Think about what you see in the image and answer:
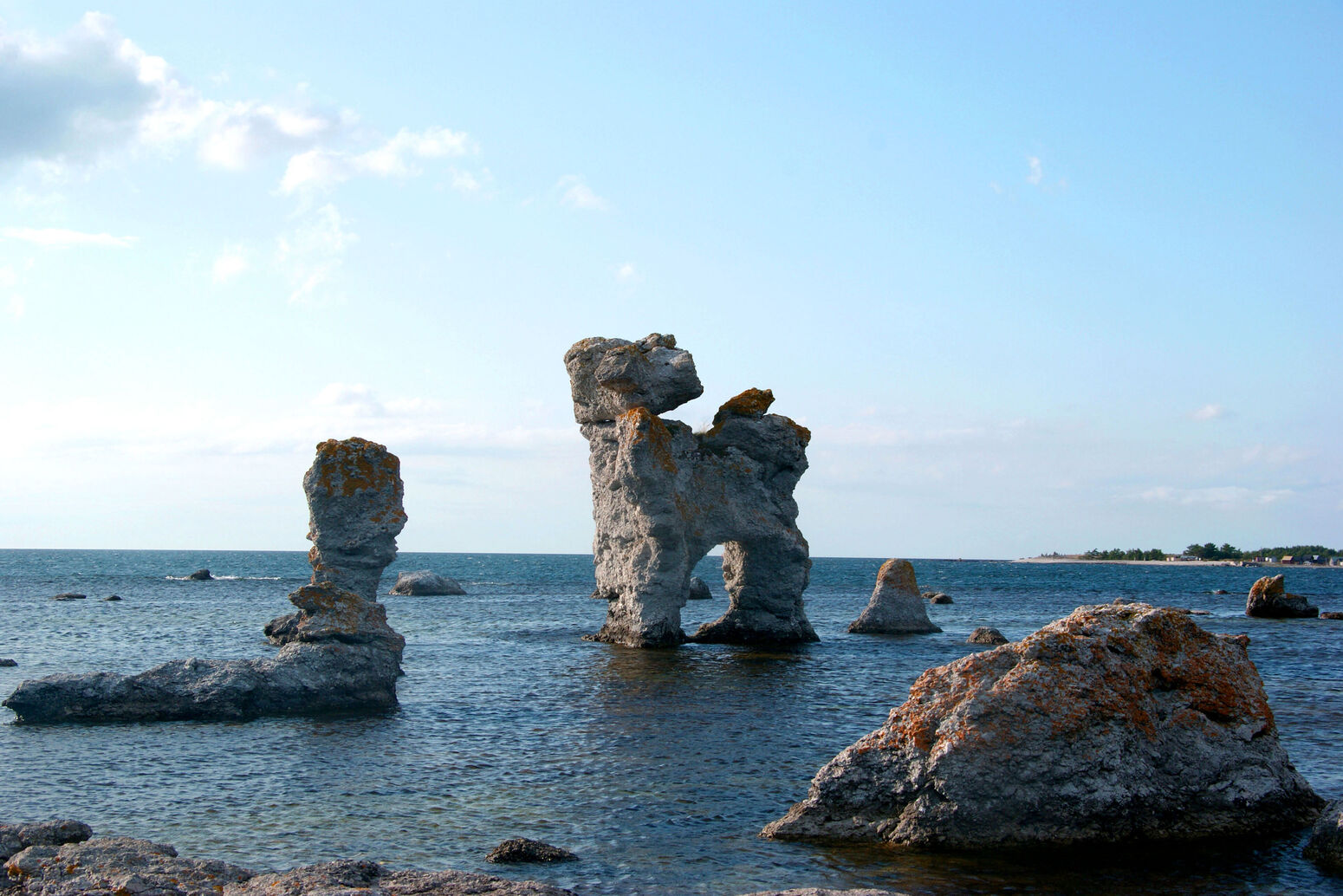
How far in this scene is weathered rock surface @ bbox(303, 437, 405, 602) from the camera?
34500 millimetres

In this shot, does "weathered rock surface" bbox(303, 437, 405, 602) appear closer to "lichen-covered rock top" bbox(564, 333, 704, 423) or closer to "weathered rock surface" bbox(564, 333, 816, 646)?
"weathered rock surface" bbox(564, 333, 816, 646)

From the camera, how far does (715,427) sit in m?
41.5

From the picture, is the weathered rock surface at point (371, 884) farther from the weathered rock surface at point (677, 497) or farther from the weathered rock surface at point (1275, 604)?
the weathered rock surface at point (1275, 604)

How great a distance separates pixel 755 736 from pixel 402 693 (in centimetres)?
1052

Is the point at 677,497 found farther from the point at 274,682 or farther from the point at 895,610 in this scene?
the point at 274,682

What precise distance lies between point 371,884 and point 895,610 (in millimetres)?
38964

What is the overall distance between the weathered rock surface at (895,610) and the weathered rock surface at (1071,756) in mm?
32186

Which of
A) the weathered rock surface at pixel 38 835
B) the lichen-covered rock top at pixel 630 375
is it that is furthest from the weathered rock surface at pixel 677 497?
the weathered rock surface at pixel 38 835

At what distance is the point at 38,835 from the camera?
10531mm

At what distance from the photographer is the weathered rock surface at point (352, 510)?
34.5 meters

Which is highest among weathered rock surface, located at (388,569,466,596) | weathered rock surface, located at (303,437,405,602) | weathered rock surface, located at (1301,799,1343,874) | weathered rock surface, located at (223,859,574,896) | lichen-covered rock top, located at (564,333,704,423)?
lichen-covered rock top, located at (564,333,704,423)

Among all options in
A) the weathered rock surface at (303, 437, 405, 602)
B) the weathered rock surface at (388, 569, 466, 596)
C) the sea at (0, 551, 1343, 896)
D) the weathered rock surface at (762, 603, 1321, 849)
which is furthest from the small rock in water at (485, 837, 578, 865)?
the weathered rock surface at (388, 569, 466, 596)

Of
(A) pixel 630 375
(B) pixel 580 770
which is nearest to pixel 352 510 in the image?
(A) pixel 630 375

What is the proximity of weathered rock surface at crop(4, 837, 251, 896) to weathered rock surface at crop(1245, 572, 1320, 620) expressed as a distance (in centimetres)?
6232
